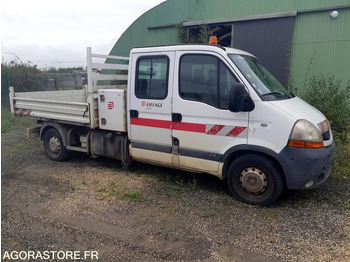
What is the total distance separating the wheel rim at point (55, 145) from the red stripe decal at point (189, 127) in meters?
3.19

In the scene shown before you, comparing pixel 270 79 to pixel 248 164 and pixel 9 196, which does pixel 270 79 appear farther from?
pixel 9 196

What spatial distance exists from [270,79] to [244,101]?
1083 mm

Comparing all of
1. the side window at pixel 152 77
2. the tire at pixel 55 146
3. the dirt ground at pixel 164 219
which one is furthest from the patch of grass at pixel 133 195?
the tire at pixel 55 146

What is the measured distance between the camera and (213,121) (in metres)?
4.55

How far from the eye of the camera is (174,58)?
4.89 metres

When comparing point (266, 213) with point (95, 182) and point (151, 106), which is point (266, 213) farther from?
point (95, 182)

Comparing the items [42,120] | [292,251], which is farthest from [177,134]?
[42,120]

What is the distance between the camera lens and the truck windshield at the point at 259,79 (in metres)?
4.37

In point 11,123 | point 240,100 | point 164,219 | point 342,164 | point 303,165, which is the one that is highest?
point 240,100

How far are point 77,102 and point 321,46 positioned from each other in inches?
354

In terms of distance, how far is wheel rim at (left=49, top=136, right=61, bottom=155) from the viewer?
264 inches

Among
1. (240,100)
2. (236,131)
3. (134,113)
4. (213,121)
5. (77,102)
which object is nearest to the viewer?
(240,100)

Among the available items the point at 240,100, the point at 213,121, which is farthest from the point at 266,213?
the point at 240,100

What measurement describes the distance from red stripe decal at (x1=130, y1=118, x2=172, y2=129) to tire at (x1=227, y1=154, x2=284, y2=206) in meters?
1.27
